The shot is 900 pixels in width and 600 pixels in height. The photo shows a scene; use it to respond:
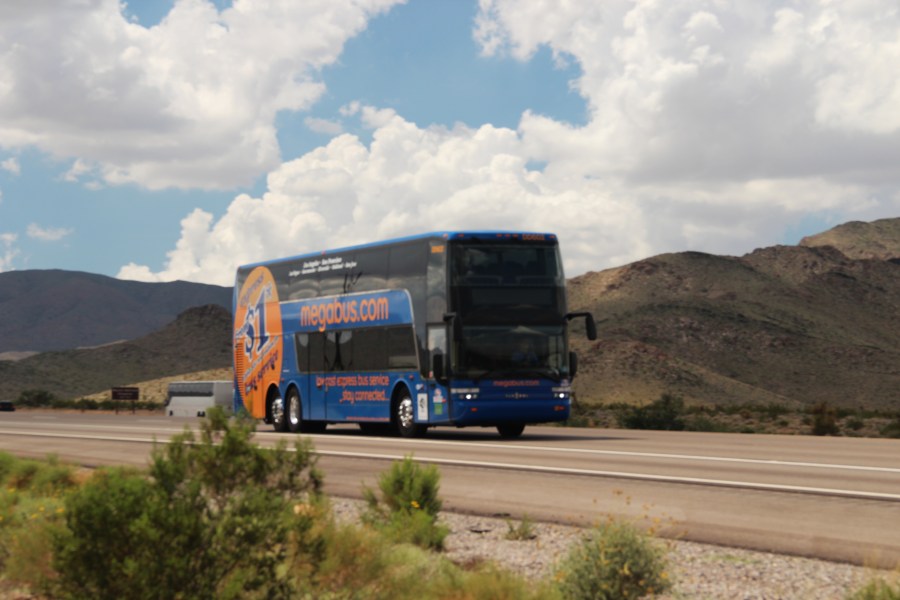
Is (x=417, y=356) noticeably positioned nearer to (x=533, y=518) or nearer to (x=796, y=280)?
(x=533, y=518)

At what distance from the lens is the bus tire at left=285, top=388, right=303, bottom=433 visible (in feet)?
105

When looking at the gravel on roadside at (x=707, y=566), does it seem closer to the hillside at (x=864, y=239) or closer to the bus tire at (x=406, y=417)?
the bus tire at (x=406, y=417)

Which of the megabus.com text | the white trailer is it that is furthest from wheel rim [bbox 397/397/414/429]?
the white trailer

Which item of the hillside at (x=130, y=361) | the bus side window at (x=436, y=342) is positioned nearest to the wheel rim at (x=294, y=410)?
the bus side window at (x=436, y=342)

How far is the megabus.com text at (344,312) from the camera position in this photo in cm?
2825

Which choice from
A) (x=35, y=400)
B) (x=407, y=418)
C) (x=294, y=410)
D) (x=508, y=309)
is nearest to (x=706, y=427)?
(x=294, y=410)

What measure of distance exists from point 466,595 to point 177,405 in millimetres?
55013

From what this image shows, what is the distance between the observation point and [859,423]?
128 ft

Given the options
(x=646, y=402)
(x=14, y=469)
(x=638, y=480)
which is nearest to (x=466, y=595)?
(x=638, y=480)

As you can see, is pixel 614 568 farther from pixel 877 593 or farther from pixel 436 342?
pixel 436 342

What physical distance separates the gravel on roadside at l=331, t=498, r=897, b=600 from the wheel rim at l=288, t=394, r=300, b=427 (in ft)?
65.0

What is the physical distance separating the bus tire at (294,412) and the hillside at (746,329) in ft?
144

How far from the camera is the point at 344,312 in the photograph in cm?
2969

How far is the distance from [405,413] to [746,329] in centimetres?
7156
